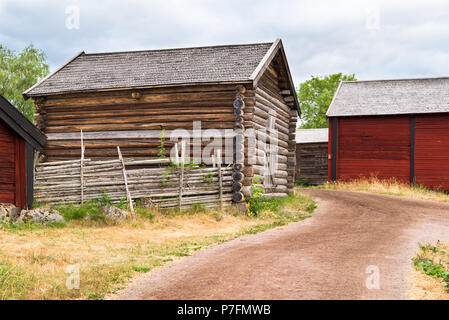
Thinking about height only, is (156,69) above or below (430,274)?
above

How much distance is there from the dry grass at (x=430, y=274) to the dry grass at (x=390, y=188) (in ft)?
42.0

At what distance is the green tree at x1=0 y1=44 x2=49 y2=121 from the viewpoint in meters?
37.9

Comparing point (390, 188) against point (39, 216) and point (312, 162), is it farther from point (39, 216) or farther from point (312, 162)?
point (39, 216)

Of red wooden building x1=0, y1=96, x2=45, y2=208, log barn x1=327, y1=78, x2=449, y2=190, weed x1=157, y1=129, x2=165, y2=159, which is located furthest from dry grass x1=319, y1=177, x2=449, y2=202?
red wooden building x1=0, y1=96, x2=45, y2=208

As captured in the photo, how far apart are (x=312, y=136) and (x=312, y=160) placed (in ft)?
8.31

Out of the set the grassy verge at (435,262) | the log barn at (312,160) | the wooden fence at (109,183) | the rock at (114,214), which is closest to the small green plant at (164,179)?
the wooden fence at (109,183)

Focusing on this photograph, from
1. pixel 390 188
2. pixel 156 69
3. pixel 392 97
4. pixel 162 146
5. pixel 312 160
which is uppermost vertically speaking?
pixel 392 97

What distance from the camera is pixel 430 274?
278 inches

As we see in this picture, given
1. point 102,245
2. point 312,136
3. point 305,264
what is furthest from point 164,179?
point 312,136

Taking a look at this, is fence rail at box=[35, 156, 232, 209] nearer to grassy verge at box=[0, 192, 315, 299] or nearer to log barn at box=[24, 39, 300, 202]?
grassy verge at box=[0, 192, 315, 299]

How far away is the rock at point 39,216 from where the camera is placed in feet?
38.4
